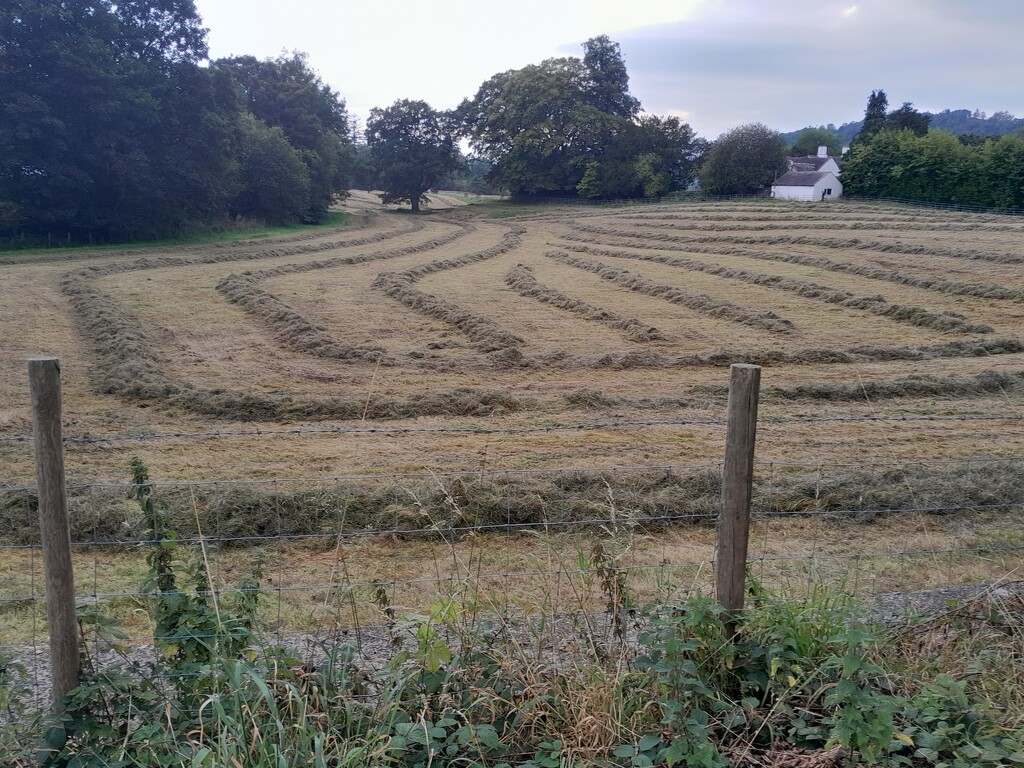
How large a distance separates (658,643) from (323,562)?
3.97m

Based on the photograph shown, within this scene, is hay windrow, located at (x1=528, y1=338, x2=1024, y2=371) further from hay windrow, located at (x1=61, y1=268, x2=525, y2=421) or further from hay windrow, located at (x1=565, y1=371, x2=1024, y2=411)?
hay windrow, located at (x1=61, y1=268, x2=525, y2=421)

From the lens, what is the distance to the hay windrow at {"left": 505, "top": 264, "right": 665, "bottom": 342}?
17141 mm

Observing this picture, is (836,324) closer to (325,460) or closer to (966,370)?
(966,370)

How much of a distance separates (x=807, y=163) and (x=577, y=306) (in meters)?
68.1

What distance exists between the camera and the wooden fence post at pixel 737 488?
3811mm

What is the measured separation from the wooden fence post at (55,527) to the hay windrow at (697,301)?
16.2m

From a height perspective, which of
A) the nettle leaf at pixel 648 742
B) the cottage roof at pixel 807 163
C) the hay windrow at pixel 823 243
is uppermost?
the cottage roof at pixel 807 163

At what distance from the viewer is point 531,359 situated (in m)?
14.8

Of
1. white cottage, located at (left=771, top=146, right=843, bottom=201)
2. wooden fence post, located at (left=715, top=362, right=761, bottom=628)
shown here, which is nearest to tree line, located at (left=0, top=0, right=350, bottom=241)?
wooden fence post, located at (left=715, top=362, right=761, bottom=628)

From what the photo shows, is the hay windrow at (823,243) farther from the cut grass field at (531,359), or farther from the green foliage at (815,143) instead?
the green foliage at (815,143)

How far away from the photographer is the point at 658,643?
12.2 feet

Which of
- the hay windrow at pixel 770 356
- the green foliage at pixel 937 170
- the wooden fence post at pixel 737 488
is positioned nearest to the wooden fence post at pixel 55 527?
the wooden fence post at pixel 737 488

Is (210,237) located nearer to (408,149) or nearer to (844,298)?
(844,298)

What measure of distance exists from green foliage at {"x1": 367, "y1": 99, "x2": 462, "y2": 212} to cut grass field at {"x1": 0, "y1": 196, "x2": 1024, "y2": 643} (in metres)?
35.6
